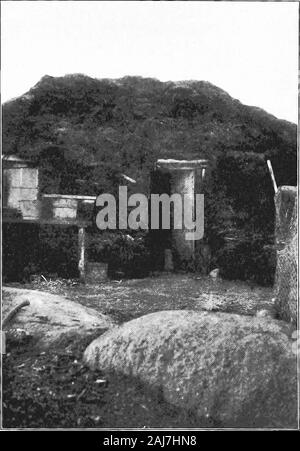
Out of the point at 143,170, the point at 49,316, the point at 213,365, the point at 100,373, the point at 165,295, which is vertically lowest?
the point at 100,373

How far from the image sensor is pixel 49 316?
188 inches

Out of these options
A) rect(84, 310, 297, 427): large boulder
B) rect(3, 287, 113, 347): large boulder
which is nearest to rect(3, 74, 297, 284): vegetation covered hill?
rect(84, 310, 297, 427): large boulder

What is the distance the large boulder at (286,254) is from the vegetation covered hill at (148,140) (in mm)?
103

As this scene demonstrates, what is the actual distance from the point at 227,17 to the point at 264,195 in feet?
5.81

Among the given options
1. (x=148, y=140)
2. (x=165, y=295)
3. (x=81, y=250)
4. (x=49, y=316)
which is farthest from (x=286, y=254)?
(x=49, y=316)

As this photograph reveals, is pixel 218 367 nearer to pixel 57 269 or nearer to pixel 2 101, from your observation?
pixel 57 269

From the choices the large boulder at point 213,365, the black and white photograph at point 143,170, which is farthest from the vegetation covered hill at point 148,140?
the large boulder at point 213,365

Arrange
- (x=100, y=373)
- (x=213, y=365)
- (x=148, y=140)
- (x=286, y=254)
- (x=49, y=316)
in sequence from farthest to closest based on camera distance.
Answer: (x=148, y=140), (x=286, y=254), (x=49, y=316), (x=100, y=373), (x=213, y=365)

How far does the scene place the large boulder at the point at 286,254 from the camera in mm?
4902

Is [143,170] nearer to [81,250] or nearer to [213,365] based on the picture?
[81,250]

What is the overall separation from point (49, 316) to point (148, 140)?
1.92 metres

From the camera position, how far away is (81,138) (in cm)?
511

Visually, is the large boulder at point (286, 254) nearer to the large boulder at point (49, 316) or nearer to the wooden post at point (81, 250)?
the large boulder at point (49, 316)

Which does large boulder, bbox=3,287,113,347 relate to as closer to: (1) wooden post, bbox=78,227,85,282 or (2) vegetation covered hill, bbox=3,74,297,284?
(1) wooden post, bbox=78,227,85,282
